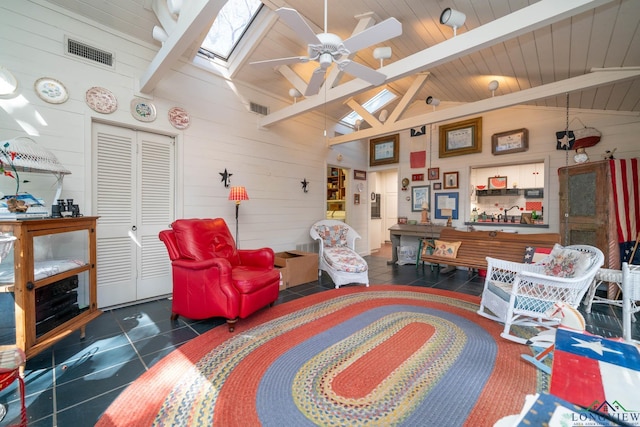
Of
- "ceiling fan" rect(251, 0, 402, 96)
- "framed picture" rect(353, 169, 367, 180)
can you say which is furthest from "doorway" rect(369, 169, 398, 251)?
"ceiling fan" rect(251, 0, 402, 96)

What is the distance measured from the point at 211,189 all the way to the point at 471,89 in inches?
A: 175

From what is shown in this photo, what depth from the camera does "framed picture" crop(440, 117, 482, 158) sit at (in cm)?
505

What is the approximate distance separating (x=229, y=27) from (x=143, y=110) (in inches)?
65.2

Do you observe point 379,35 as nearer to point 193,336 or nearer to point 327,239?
point 193,336

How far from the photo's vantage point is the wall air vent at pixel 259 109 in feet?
14.4

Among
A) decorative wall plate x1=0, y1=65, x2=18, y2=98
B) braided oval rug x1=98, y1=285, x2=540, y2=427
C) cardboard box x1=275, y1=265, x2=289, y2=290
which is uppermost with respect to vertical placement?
decorative wall plate x1=0, y1=65, x2=18, y2=98

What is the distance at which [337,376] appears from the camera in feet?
5.97

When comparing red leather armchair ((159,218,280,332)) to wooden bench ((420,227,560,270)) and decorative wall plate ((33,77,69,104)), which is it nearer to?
decorative wall plate ((33,77,69,104))

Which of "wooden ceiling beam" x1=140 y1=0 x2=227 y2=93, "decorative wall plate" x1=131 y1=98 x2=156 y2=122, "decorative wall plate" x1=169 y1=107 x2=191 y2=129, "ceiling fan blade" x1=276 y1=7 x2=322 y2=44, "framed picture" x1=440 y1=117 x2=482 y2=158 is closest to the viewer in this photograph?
"ceiling fan blade" x1=276 y1=7 x2=322 y2=44

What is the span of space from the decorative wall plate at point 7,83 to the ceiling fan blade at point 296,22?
266 centimetres

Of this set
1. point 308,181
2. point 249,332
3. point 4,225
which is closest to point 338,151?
point 308,181

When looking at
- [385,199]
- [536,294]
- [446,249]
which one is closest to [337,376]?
[536,294]

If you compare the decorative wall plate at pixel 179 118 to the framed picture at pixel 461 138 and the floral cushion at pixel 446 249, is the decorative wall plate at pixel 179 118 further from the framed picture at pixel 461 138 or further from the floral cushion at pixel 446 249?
the framed picture at pixel 461 138

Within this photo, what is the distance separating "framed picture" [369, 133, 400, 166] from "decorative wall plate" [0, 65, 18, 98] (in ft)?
19.4
